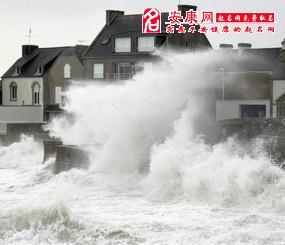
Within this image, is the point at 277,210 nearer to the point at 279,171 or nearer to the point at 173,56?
the point at 279,171

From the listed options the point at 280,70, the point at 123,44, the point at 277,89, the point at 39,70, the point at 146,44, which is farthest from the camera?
the point at 39,70

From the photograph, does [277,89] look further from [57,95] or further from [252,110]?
[57,95]

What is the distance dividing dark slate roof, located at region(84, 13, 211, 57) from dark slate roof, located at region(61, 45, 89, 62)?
2.02 meters

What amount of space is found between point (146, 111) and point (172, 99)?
1.22 meters

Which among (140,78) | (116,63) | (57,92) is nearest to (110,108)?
(140,78)

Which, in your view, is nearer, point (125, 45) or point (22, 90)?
point (125, 45)

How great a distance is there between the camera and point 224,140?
23.5m

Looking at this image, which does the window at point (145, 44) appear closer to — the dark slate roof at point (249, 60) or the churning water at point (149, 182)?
the dark slate roof at point (249, 60)

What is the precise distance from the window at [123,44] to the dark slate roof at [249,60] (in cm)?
526

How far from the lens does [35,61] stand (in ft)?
187

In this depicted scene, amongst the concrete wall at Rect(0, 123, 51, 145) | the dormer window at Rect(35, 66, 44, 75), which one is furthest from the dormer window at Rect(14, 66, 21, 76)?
the concrete wall at Rect(0, 123, 51, 145)

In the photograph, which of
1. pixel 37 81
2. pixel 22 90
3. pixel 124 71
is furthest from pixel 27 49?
pixel 124 71

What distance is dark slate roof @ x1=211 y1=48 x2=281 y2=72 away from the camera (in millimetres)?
46188

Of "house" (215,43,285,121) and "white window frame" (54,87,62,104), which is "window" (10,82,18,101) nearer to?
"white window frame" (54,87,62,104)
